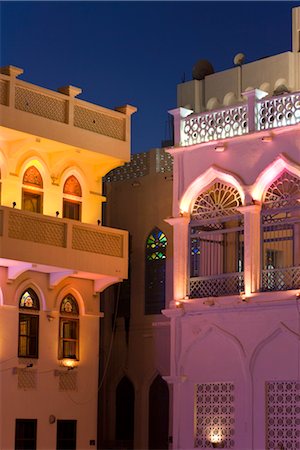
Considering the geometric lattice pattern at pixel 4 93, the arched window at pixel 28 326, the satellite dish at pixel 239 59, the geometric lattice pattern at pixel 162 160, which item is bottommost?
the arched window at pixel 28 326

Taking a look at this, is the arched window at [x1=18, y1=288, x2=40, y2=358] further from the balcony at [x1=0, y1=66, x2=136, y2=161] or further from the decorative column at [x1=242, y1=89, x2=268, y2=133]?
the decorative column at [x1=242, y1=89, x2=268, y2=133]

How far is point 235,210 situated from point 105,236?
12.2 ft

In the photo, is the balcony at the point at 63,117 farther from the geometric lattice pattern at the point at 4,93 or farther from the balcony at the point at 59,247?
the balcony at the point at 59,247

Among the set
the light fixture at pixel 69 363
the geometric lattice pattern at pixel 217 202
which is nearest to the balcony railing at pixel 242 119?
the geometric lattice pattern at pixel 217 202

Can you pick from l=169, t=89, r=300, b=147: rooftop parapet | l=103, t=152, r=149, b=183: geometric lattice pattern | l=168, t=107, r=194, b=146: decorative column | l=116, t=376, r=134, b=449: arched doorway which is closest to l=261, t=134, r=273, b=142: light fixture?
l=169, t=89, r=300, b=147: rooftop parapet

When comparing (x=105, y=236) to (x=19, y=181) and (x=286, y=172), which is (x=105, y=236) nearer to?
(x=19, y=181)

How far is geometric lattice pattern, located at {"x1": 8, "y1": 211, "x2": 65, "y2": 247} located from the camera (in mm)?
24422

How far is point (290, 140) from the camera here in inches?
912

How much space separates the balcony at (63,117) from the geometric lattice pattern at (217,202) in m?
3.05

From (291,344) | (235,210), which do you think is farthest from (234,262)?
(291,344)

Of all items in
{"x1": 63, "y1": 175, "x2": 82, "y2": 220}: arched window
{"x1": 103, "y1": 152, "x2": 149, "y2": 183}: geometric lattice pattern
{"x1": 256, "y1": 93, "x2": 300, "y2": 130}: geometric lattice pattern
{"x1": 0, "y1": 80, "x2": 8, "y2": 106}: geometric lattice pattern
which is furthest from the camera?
{"x1": 103, "y1": 152, "x2": 149, "y2": 183}: geometric lattice pattern

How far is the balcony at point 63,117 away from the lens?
2470 centimetres

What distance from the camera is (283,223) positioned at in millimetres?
23016

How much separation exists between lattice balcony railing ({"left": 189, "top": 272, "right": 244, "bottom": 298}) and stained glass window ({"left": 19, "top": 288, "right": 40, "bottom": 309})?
3648 millimetres
